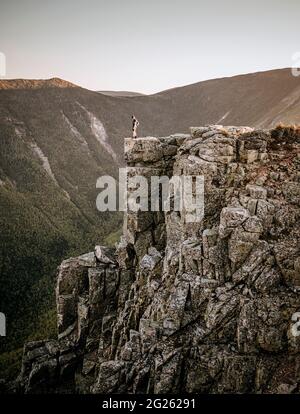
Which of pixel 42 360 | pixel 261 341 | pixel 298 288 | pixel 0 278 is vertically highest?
pixel 298 288

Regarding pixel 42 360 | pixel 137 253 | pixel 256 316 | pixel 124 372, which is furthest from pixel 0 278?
pixel 256 316

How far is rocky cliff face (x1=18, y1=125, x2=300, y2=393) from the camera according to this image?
25438 mm

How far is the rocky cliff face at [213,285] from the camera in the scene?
83.5ft

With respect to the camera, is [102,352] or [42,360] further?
[42,360]

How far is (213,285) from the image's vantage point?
28219 mm

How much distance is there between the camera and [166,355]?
26750mm
